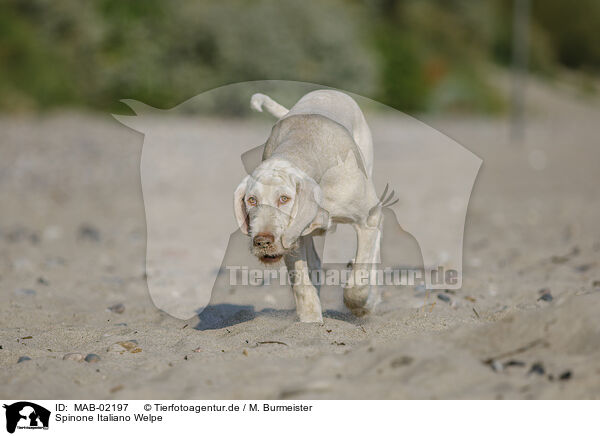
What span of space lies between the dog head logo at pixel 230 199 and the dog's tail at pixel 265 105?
0.10 ft

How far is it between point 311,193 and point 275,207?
282mm

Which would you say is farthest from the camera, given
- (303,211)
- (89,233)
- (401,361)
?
(89,233)

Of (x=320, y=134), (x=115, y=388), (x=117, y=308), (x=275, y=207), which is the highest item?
(x=320, y=134)

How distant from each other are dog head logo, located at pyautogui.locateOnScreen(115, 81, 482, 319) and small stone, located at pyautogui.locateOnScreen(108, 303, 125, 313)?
0.97 ft

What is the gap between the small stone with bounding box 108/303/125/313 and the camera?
601cm

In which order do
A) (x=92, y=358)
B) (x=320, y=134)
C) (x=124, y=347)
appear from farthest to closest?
(x=320, y=134) < (x=124, y=347) < (x=92, y=358)

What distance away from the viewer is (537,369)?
3.51 m

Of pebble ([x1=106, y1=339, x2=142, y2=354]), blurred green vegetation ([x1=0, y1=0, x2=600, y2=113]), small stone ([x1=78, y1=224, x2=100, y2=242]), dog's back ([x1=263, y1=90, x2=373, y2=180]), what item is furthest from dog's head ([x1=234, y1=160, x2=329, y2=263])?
blurred green vegetation ([x1=0, y1=0, x2=600, y2=113])

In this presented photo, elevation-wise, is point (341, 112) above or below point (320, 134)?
above

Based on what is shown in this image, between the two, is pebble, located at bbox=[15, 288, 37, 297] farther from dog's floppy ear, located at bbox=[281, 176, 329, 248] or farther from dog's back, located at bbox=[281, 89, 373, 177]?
dog's floppy ear, located at bbox=[281, 176, 329, 248]

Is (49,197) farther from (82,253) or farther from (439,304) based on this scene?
(439,304)

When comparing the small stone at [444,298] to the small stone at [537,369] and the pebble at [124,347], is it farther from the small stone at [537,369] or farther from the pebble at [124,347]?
the pebble at [124,347]

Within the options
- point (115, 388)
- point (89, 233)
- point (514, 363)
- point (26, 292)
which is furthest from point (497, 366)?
point (89, 233)

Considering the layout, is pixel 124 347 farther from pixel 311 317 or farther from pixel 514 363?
pixel 514 363
